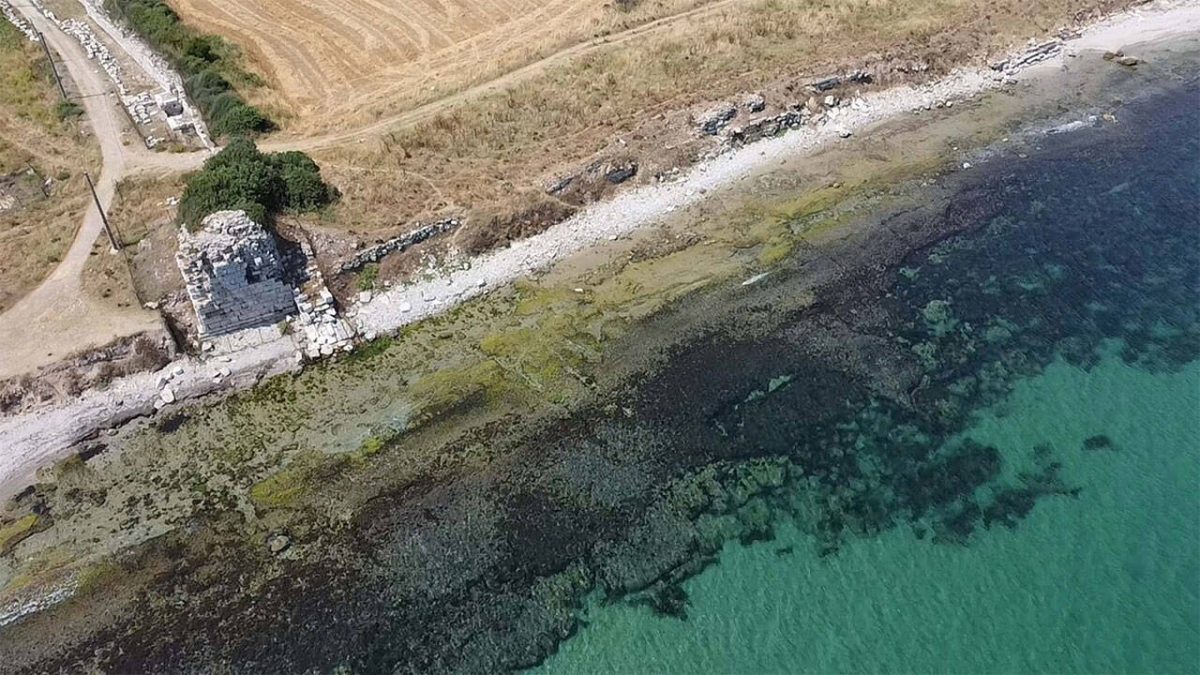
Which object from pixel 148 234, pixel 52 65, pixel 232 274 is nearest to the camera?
pixel 232 274

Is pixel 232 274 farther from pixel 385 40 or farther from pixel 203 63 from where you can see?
pixel 385 40

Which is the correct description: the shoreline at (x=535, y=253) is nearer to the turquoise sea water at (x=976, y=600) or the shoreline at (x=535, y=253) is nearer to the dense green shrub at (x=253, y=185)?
the dense green shrub at (x=253, y=185)

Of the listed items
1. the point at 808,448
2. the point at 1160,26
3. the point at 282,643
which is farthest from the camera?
the point at 1160,26

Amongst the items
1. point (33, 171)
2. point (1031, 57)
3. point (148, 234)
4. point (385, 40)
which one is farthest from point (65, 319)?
point (1031, 57)

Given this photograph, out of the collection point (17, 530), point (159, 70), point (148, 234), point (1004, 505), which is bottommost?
point (1004, 505)

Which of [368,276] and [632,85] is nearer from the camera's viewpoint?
[368,276]

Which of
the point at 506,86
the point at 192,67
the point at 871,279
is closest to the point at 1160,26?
the point at 871,279

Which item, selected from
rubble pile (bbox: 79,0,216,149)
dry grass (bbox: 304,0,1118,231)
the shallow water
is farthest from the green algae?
rubble pile (bbox: 79,0,216,149)

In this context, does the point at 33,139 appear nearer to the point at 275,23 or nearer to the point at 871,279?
the point at 275,23
